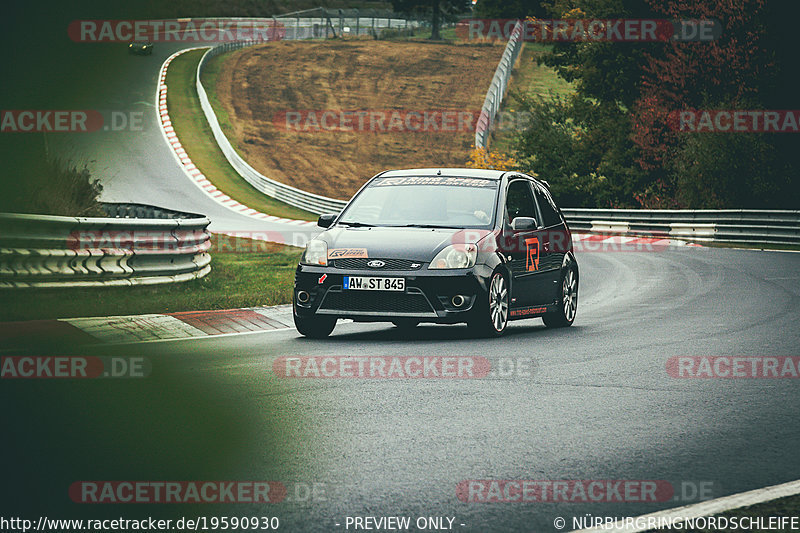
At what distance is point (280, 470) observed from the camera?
16.5 feet

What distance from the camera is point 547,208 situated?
499 inches

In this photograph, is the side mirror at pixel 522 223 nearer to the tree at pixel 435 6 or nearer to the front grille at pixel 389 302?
the front grille at pixel 389 302

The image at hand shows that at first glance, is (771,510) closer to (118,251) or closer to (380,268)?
(380,268)

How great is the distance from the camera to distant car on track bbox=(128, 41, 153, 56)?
8.59ft

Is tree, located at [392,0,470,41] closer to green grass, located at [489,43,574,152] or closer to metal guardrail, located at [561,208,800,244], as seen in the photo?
green grass, located at [489,43,574,152]

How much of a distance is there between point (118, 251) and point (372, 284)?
12.3ft

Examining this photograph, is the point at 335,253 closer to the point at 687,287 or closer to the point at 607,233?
the point at 687,287

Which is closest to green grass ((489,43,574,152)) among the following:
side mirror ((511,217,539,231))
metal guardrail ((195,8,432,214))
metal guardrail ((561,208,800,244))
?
metal guardrail ((195,8,432,214))

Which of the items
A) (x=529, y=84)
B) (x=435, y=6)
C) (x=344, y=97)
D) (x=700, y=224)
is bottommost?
(x=700, y=224)

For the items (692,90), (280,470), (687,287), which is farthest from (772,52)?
(280,470)

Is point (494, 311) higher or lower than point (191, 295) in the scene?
higher

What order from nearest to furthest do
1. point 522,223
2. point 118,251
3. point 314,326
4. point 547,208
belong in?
1. point 314,326
2. point 522,223
3. point 118,251
4. point 547,208

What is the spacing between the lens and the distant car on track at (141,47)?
2.62 metres

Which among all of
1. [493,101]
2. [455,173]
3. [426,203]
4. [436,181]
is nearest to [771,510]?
[426,203]
